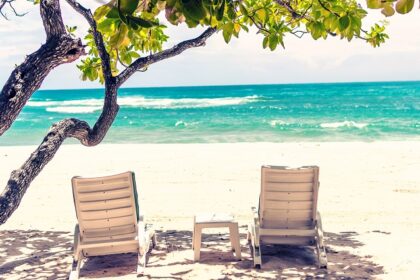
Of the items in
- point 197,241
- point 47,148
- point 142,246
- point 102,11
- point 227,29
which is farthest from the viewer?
point 197,241

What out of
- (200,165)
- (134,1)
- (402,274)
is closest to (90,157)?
(200,165)

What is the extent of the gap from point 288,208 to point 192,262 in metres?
1.16

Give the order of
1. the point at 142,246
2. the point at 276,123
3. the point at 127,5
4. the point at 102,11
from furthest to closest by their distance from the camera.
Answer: the point at 276,123
the point at 142,246
the point at 102,11
the point at 127,5

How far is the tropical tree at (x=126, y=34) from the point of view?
4.75ft

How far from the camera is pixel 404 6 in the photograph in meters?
1.44

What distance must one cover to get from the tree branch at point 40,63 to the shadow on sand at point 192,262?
7.09 ft

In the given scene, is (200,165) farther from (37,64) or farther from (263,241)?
(37,64)

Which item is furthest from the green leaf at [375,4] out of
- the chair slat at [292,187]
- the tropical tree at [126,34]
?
the chair slat at [292,187]

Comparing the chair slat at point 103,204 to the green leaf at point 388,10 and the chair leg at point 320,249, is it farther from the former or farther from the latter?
the green leaf at point 388,10

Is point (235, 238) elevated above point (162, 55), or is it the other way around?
point (162, 55)

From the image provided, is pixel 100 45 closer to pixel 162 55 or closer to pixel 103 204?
pixel 162 55

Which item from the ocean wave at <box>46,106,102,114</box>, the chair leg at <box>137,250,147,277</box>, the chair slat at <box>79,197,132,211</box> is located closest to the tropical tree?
the chair slat at <box>79,197,132,211</box>

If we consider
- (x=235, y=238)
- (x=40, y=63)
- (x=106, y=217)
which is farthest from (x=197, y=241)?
(x=40, y=63)

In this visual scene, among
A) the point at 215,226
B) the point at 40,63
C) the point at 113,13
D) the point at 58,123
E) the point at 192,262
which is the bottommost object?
the point at 192,262
